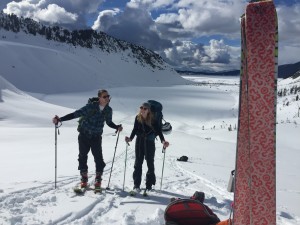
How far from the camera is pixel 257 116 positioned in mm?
3549

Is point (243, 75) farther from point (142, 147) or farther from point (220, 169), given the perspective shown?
point (220, 169)

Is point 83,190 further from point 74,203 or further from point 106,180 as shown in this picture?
point 106,180

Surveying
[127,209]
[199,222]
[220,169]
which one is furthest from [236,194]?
[220,169]

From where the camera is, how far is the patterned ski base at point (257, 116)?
11.3 ft

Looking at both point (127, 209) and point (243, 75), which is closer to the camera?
point (243, 75)

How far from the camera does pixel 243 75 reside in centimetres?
363

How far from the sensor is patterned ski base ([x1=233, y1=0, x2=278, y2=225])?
344 centimetres

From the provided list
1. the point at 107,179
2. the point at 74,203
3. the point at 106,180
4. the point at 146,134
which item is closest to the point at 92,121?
the point at 146,134

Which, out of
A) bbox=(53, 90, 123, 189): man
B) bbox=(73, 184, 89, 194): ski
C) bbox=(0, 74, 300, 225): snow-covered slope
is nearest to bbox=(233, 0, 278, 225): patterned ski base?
bbox=(0, 74, 300, 225): snow-covered slope

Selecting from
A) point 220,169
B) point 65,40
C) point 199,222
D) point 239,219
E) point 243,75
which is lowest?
point 220,169

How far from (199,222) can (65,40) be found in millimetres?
110910

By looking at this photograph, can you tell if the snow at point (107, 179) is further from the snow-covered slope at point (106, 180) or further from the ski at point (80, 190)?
the ski at point (80, 190)

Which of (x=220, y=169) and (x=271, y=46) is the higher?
(x=271, y=46)

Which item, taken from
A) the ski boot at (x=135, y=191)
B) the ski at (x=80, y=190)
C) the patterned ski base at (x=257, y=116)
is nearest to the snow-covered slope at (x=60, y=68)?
the ski at (x=80, y=190)
